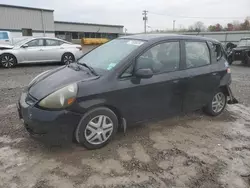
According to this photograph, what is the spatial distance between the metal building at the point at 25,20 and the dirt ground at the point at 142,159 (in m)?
30.8

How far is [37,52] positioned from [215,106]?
9.22 meters

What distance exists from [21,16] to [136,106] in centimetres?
3297

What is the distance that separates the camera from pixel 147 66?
380 cm

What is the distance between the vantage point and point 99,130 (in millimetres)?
3449

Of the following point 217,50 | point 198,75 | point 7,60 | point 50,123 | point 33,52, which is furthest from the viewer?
point 33,52

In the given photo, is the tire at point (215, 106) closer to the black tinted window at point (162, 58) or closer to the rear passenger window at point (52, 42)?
the black tinted window at point (162, 58)

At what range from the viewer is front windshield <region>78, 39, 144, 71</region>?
12.3 feet

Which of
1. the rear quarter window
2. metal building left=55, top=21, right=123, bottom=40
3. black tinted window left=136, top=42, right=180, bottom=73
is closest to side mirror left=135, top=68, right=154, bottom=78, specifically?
black tinted window left=136, top=42, right=180, bottom=73

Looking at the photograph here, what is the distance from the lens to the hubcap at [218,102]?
4.92 m

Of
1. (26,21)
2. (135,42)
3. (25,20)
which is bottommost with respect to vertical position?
(135,42)

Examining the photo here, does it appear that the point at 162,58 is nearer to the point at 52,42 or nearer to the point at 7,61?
the point at 7,61

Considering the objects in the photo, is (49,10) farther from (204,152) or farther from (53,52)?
(204,152)

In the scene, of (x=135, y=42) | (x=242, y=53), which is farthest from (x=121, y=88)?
(x=242, y=53)

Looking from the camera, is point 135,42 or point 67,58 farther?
point 67,58
